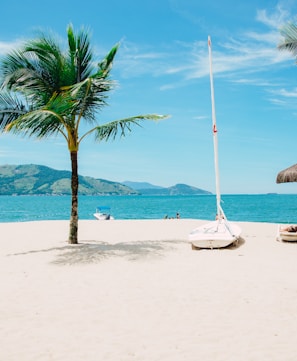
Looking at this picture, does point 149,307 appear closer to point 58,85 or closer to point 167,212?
point 58,85

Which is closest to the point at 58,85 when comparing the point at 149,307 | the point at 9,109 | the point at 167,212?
the point at 9,109

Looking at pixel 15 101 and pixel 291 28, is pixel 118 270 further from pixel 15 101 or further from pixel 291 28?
pixel 291 28

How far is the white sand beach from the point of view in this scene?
168 inches

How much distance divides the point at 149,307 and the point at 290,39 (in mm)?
12496

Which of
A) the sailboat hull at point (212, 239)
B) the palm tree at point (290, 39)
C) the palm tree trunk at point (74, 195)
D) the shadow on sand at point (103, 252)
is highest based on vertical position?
the palm tree at point (290, 39)

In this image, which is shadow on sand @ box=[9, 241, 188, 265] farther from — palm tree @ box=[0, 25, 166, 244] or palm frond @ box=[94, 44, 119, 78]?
palm frond @ box=[94, 44, 119, 78]

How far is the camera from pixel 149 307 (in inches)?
230

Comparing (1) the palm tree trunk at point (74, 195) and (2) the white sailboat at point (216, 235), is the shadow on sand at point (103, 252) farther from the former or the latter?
(2) the white sailboat at point (216, 235)

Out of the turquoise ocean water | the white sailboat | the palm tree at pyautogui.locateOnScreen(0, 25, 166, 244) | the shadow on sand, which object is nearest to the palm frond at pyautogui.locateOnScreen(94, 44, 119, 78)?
the palm tree at pyautogui.locateOnScreen(0, 25, 166, 244)

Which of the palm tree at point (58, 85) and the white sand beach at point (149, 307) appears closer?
the white sand beach at point (149, 307)

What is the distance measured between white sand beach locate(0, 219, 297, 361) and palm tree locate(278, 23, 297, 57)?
27.9ft

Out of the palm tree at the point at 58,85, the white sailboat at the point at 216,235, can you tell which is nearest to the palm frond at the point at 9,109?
the palm tree at the point at 58,85

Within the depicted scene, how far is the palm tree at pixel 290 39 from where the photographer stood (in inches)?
555

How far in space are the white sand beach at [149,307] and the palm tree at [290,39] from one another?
8508 millimetres
